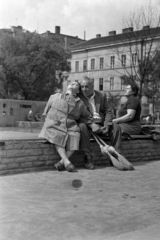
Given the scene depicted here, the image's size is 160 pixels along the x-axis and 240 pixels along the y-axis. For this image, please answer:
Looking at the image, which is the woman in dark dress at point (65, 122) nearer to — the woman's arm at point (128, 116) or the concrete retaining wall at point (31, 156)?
the concrete retaining wall at point (31, 156)

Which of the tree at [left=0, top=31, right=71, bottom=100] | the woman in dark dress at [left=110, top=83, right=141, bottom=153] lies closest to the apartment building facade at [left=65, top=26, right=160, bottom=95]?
the tree at [left=0, top=31, right=71, bottom=100]

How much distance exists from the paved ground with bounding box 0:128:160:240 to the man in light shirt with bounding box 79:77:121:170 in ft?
1.53

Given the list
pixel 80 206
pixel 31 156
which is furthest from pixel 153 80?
pixel 80 206

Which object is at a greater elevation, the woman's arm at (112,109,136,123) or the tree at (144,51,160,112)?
the tree at (144,51,160,112)

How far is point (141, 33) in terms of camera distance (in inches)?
1123

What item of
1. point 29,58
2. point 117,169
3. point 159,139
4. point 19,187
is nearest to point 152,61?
point 29,58

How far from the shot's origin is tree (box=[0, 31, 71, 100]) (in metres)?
38.2

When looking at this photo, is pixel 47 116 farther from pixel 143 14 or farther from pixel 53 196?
pixel 143 14

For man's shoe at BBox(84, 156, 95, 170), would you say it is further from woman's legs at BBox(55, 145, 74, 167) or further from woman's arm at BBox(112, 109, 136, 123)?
woman's arm at BBox(112, 109, 136, 123)

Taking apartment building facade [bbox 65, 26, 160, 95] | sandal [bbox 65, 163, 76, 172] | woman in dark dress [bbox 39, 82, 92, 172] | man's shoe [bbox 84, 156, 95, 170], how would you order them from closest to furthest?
1. sandal [bbox 65, 163, 76, 172]
2. woman in dark dress [bbox 39, 82, 92, 172]
3. man's shoe [bbox 84, 156, 95, 170]
4. apartment building facade [bbox 65, 26, 160, 95]

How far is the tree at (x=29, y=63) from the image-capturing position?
38.2 meters

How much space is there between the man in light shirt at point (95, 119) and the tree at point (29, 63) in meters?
30.7

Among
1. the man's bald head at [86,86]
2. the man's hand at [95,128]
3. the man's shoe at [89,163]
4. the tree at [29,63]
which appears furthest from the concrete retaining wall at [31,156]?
the tree at [29,63]

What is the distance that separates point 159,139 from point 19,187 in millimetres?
4264
